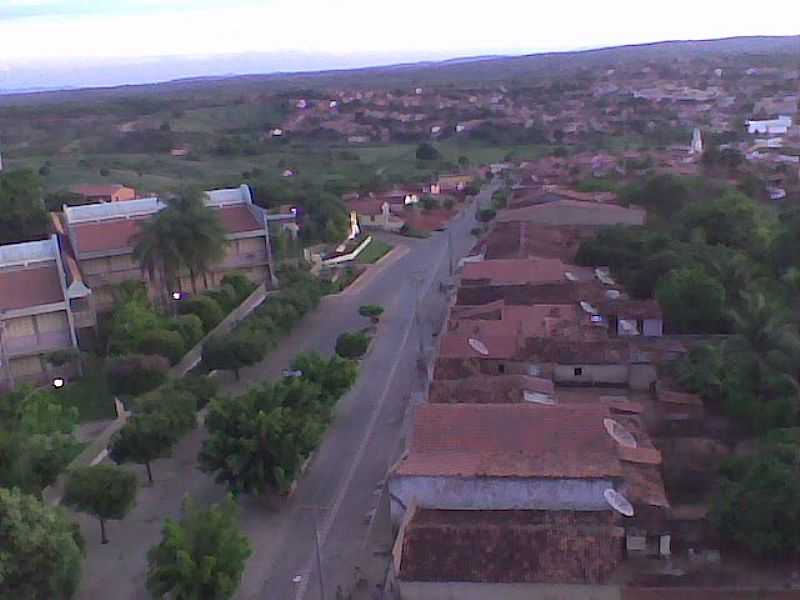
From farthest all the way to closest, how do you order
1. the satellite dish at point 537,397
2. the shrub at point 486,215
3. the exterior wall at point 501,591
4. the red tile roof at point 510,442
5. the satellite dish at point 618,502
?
the shrub at point 486,215 < the satellite dish at point 537,397 < the red tile roof at point 510,442 < the satellite dish at point 618,502 < the exterior wall at point 501,591

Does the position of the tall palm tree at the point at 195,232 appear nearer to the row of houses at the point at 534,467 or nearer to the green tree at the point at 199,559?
the row of houses at the point at 534,467

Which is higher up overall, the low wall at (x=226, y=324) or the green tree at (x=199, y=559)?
the green tree at (x=199, y=559)

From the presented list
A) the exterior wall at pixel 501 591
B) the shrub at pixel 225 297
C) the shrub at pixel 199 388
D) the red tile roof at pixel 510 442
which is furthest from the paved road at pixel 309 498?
the shrub at pixel 225 297

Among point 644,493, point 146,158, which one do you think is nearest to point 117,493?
point 644,493

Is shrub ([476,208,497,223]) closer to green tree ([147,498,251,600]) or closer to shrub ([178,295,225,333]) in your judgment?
shrub ([178,295,225,333])

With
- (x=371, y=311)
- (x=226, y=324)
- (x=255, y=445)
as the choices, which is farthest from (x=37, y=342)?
(x=255, y=445)

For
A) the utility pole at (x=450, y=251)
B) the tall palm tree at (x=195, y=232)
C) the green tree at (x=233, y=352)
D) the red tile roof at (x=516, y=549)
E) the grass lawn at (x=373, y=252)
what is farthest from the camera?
the grass lawn at (x=373, y=252)

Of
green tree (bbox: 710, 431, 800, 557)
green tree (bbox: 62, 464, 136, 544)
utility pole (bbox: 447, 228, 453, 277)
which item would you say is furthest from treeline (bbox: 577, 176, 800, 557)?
green tree (bbox: 62, 464, 136, 544)
